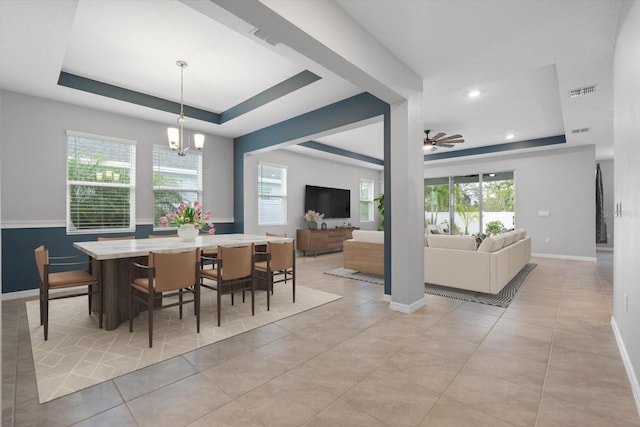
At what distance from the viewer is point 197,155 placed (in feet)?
19.3

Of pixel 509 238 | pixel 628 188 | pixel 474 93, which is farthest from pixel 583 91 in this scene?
pixel 628 188

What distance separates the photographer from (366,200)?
34.2ft

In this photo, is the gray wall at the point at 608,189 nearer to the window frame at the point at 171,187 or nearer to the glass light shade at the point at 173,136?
the window frame at the point at 171,187

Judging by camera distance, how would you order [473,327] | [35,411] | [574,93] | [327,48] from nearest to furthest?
[35,411], [327,48], [473,327], [574,93]

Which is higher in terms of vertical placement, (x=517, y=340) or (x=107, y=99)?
(x=107, y=99)

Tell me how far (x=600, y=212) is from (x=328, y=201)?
774 cm

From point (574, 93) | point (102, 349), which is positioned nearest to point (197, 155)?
point (102, 349)

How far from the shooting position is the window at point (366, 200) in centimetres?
1027

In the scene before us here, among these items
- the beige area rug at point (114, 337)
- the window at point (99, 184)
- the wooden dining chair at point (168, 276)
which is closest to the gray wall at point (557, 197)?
the beige area rug at point (114, 337)

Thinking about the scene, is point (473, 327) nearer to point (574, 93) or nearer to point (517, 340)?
point (517, 340)

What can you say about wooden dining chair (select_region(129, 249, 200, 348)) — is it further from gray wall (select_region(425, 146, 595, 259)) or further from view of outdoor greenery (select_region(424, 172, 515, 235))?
gray wall (select_region(425, 146, 595, 259))

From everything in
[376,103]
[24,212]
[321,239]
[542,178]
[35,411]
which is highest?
[376,103]

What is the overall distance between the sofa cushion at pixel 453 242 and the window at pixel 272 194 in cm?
397

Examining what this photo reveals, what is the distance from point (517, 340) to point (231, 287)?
3.28 meters
